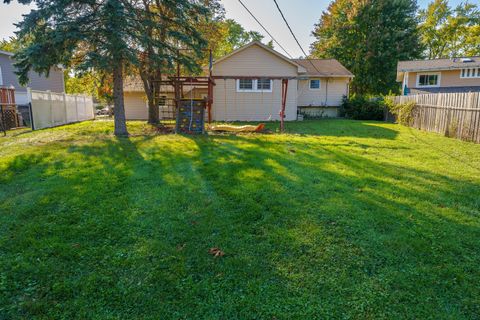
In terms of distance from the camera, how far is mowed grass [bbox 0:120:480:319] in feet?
8.03

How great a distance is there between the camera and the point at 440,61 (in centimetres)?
2517

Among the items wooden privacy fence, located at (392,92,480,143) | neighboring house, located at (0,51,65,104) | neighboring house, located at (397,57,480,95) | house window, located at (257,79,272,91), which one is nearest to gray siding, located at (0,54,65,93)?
neighboring house, located at (0,51,65,104)

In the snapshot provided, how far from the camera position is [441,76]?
23.9m

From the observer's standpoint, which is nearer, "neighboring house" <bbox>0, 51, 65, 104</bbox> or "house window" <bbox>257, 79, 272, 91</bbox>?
"neighboring house" <bbox>0, 51, 65, 104</bbox>

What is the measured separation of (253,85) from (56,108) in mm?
10873

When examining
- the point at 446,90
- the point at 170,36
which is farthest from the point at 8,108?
the point at 446,90

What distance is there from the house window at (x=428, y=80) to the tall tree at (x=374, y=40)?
6.29 meters

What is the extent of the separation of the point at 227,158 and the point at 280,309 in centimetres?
494

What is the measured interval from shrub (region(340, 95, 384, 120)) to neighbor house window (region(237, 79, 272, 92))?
756cm

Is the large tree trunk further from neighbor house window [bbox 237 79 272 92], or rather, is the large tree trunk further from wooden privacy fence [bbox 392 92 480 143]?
wooden privacy fence [bbox 392 92 480 143]

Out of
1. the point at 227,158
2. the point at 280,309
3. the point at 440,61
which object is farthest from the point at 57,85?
the point at 440,61

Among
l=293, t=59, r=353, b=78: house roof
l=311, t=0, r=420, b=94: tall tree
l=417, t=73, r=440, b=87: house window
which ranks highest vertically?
l=311, t=0, r=420, b=94: tall tree

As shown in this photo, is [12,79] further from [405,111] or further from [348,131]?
[405,111]

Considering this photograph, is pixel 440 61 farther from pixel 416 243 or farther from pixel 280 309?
pixel 280 309
